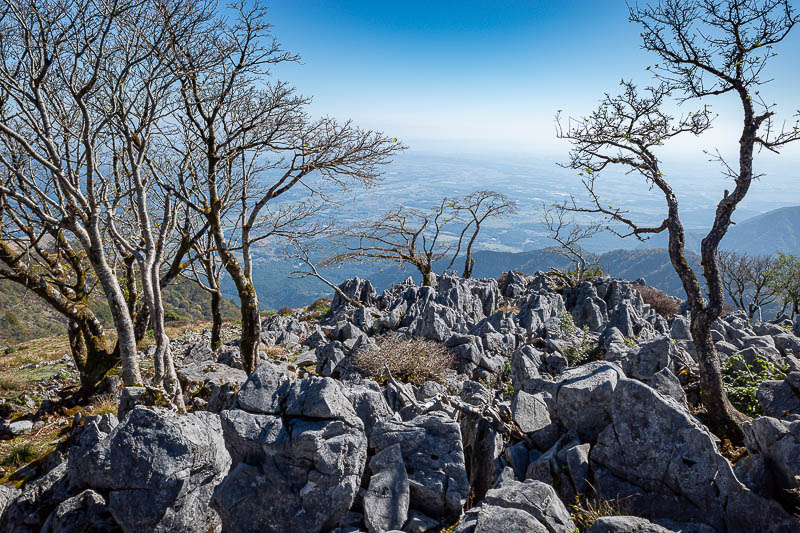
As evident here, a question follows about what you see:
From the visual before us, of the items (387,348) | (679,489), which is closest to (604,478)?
(679,489)

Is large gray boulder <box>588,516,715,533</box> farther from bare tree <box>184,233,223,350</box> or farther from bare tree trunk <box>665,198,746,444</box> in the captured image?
bare tree <box>184,233,223,350</box>

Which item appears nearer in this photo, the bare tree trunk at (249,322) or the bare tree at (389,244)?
the bare tree trunk at (249,322)

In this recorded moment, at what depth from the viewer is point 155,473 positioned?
549cm

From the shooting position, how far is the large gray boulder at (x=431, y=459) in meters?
5.94

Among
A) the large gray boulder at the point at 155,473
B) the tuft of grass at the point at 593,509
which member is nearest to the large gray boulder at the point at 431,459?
the tuft of grass at the point at 593,509

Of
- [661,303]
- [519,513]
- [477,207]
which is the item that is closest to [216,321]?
[519,513]

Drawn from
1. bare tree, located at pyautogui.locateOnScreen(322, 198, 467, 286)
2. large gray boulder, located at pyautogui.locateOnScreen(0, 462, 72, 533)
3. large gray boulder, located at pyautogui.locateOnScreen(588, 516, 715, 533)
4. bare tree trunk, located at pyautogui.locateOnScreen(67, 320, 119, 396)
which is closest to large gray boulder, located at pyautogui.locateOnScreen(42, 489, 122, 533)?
large gray boulder, located at pyautogui.locateOnScreen(0, 462, 72, 533)

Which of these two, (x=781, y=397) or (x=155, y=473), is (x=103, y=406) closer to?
(x=155, y=473)

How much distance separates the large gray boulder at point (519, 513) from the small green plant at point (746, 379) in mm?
6030

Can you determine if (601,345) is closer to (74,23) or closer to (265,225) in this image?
(265,225)

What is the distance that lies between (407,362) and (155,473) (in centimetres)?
793

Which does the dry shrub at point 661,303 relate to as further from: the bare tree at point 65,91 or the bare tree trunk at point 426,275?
the bare tree at point 65,91

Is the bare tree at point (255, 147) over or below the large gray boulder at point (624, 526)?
over

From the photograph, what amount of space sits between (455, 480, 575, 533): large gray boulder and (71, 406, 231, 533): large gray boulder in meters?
3.65
